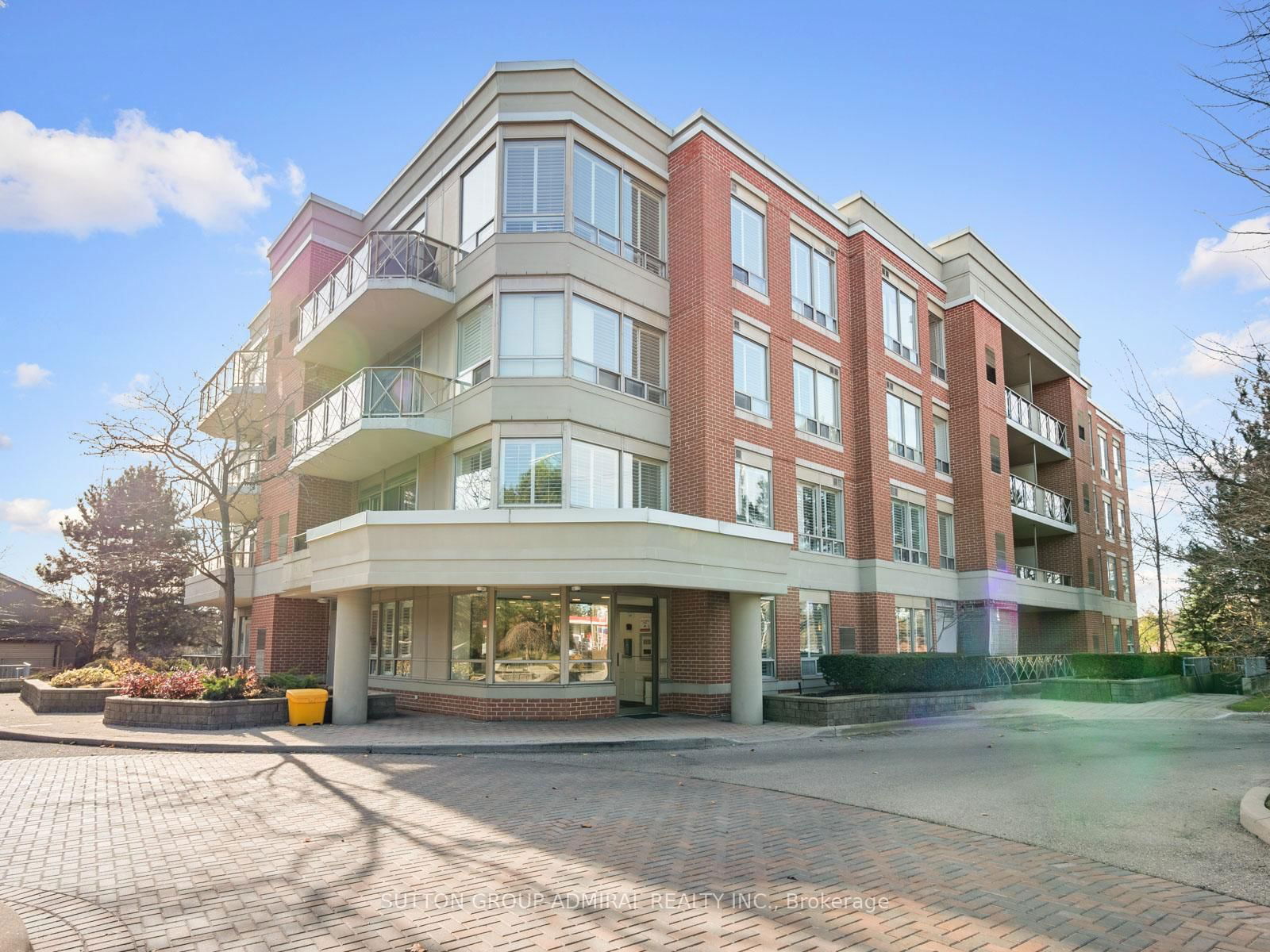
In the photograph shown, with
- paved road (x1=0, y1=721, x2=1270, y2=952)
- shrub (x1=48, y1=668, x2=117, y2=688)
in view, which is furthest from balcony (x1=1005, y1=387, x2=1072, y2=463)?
shrub (x1=48, y1=668, x2=117, y2=688)

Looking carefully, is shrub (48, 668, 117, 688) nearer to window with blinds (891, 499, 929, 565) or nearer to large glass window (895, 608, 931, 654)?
large glass window (895, 608, 931, 654)

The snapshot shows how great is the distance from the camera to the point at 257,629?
89.3 ft

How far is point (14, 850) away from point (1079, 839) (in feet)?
30.6

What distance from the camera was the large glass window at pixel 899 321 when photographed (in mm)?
26672

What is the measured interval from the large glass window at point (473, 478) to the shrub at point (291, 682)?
15.5 ft

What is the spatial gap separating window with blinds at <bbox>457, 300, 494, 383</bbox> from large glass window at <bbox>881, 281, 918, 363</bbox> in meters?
12.9

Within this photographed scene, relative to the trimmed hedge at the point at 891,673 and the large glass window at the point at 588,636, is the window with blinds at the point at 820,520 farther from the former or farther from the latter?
the large glass window at the point at 588,636

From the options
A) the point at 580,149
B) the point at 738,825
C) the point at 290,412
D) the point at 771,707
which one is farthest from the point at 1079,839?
the point at 290,412

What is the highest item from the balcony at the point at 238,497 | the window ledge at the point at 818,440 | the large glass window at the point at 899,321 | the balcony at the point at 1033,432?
the large glass window at the point at 899,321

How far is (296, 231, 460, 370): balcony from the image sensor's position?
65.2ft

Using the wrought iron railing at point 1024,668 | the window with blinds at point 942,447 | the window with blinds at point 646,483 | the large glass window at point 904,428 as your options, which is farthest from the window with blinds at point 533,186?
the wrought iron railing at point 1024,668

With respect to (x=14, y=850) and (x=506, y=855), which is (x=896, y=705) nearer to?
(x=506, y=855)

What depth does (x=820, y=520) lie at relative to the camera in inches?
927

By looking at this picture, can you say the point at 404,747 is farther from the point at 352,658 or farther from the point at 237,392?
the point at 237,392
